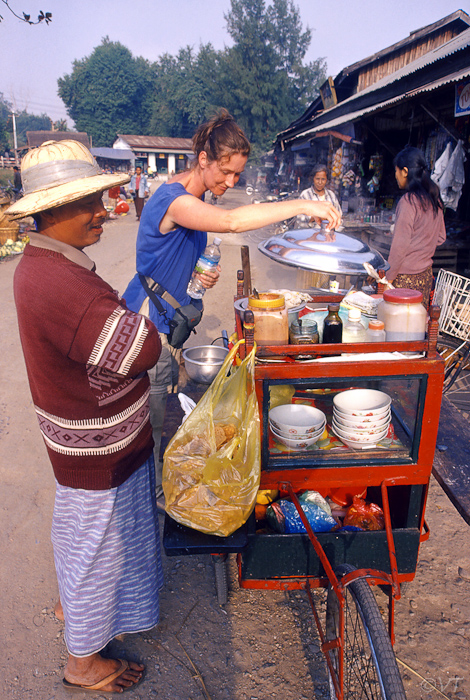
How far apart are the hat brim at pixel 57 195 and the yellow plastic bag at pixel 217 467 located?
2.45 ft

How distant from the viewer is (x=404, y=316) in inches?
72.3

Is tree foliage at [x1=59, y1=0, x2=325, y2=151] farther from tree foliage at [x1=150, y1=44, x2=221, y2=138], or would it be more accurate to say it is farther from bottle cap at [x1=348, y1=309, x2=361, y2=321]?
bottle cap at [x1=348, y1=309, x2=361, y2=321]

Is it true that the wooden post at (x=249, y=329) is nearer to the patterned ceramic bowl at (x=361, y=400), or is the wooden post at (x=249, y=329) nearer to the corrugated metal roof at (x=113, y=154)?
the patterned ceramic bowl at (x=361, y=400)

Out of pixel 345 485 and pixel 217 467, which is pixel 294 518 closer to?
pixel 345 485

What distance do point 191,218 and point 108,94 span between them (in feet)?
233

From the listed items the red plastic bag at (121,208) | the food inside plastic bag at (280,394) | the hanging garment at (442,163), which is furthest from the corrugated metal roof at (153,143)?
the food inside plastic bag at (280,394)

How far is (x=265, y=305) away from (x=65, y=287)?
80 centimetres

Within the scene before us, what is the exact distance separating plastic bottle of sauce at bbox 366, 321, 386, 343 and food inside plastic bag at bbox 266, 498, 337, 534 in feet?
2.70

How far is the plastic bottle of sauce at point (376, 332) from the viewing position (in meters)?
1.82

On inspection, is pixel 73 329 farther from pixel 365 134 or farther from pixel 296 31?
pixel 296 31

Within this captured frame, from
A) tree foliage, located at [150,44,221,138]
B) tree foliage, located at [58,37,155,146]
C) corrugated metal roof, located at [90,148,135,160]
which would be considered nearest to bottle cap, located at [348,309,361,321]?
corrugated metal roof, located at [90,148,135,160]

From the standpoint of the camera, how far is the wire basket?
14.1ft

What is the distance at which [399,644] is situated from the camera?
2.14 m

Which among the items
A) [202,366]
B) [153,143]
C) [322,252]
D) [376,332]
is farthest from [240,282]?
[153,143]
